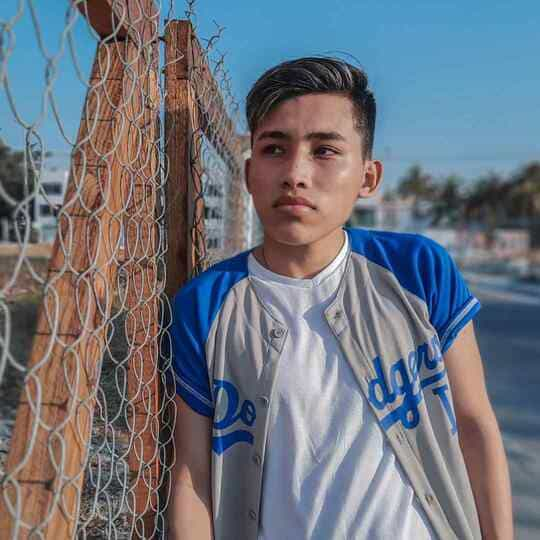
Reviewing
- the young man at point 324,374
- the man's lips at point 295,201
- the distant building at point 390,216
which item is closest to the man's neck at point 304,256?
the young man at point 324,374

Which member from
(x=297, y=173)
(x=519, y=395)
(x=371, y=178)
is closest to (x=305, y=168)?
(x=297, y=173)

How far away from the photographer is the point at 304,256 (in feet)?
5.42

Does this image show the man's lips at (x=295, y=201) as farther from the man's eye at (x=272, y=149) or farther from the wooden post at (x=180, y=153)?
the wooden post at (x=180, y=153)

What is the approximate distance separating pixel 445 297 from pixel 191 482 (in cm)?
69

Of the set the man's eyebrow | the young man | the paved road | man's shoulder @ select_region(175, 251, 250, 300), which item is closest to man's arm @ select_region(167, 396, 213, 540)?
the young man

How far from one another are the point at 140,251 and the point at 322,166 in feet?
1.53

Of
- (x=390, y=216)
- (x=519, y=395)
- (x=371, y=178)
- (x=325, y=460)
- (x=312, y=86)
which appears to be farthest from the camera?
(x=390, y=216)

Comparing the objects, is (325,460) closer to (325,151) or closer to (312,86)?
(325,151)

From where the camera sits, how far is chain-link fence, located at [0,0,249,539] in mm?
1086

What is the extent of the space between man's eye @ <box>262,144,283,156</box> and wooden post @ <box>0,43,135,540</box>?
1.16 feet

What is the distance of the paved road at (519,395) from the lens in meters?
4.02

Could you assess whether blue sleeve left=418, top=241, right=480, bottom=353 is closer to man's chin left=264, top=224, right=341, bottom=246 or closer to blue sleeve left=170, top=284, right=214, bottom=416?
man's chin left=264, top=224, right=341, bottom=246

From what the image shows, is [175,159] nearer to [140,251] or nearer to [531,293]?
[140,251]

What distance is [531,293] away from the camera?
24.0 meters
